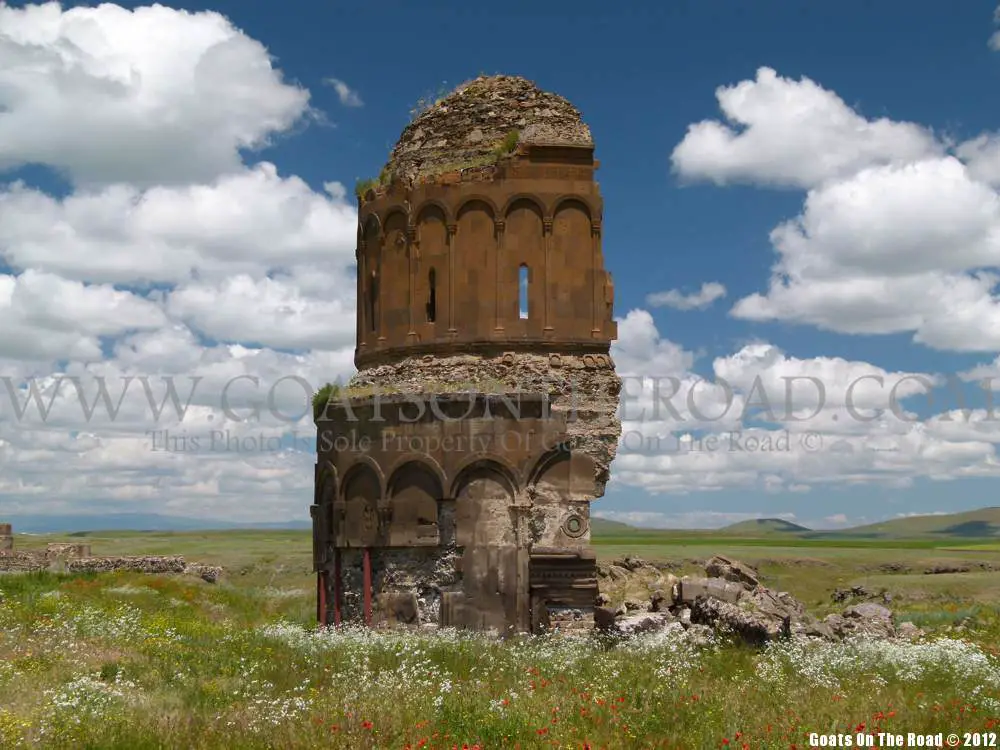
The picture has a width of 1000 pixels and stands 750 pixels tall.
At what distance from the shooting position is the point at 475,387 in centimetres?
1346

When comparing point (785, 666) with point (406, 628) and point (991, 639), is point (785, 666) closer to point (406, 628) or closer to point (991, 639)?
point (406, 628)

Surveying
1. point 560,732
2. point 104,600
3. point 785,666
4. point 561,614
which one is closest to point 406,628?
point 561,614

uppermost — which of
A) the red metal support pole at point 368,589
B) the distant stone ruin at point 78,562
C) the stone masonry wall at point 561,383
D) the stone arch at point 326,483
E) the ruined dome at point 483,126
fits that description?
the ruined dome at point 483,126

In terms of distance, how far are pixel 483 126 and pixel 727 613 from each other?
8685 mm

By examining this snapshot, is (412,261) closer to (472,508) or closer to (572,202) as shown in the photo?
(572,202)

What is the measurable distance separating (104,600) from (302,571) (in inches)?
826

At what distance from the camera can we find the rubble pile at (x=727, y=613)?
40.8ft

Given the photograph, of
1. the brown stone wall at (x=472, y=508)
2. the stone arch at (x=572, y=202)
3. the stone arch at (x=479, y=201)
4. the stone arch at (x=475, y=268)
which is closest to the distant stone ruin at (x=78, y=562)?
the brown stone wall at (x=472, y=508)

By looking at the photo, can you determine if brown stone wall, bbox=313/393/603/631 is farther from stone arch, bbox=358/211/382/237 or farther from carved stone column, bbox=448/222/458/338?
stone arch, bbox=358/211/382/237

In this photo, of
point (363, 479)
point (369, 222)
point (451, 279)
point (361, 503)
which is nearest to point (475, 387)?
point (451, 279)

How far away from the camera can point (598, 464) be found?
13219mm

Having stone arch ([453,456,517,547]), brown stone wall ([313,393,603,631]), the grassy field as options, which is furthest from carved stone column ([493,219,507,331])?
the grassy field

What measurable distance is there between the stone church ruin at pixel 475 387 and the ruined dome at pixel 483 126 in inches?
1.0

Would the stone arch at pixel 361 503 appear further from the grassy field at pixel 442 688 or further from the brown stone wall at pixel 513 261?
the brown stone wall at pixel 513 261
